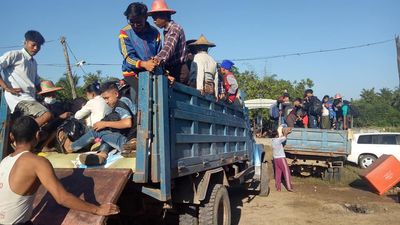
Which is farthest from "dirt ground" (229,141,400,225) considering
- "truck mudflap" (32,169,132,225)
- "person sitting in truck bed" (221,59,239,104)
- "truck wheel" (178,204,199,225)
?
"truck mudflap" (32,169,132,225)

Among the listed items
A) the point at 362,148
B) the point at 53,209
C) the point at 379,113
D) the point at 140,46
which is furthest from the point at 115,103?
the point at 379,113

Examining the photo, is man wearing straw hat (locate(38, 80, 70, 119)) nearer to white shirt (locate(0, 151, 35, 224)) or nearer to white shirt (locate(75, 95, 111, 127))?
white shirt (locate(75, 95, 111, 127))

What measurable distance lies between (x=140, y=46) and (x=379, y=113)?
124 feet

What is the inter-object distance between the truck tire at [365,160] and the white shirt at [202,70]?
33.8 feet

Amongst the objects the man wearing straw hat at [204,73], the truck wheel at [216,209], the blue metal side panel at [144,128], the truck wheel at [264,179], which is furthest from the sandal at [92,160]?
the truck wheel at [264,179]

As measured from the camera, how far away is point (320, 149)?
10.6 m

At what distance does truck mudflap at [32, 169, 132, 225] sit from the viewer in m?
2.75

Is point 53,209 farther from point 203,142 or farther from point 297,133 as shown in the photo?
point 297,133

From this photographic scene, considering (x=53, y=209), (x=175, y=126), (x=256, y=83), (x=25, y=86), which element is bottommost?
(x=53, y=209)

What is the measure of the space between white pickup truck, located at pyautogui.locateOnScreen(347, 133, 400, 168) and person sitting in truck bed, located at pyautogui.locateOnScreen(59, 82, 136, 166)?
37.9 ft

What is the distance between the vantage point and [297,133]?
35.5 ft

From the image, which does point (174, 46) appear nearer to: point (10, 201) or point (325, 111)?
point (10, 201)

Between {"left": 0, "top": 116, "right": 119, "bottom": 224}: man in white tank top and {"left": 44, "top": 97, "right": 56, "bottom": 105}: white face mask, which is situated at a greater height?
{"left": 44, "top": 97, "right": 56, "bottom": 105}: white face mask

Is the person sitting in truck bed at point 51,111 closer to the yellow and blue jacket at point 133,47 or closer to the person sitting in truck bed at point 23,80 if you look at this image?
the person sitting in truck bed at point 23,80
